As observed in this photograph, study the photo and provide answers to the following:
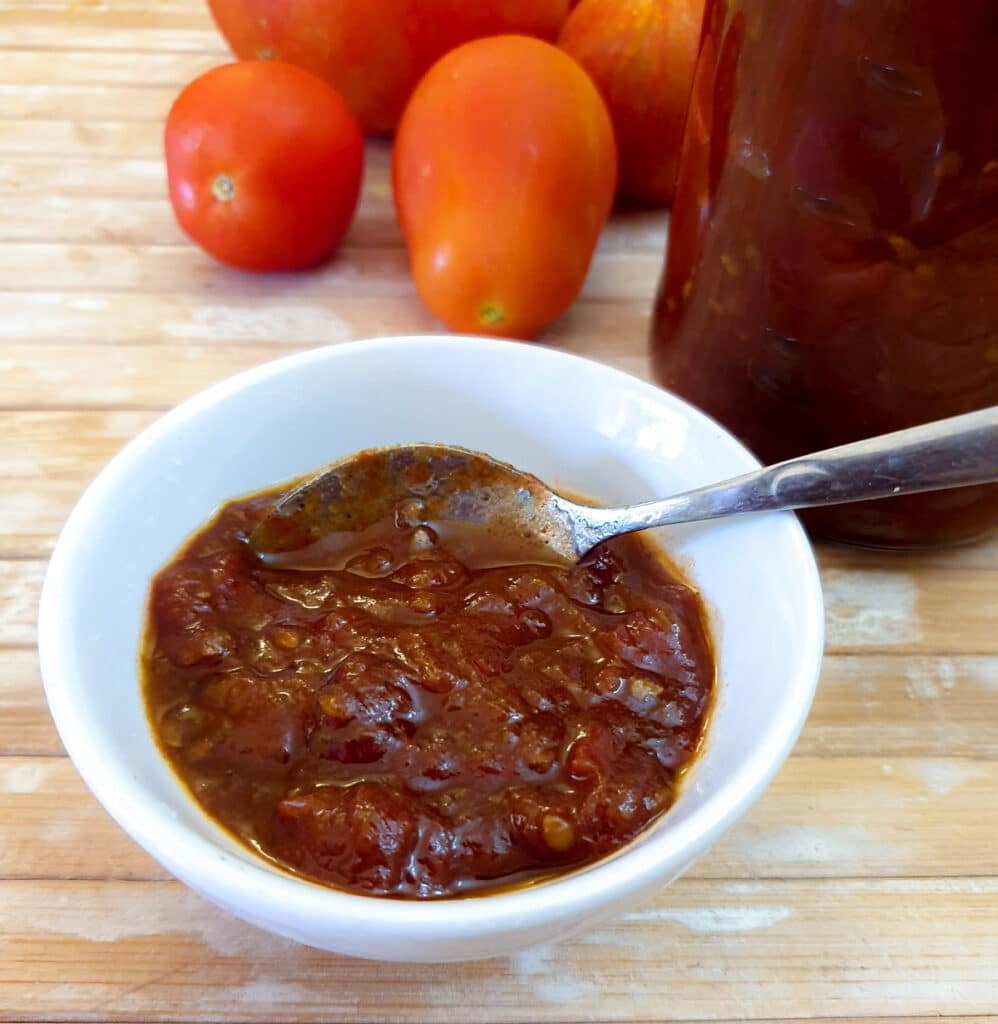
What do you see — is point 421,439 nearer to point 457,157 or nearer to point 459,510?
point 459,510

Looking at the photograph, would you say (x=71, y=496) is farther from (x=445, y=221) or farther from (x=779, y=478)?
(x=779, y=478)

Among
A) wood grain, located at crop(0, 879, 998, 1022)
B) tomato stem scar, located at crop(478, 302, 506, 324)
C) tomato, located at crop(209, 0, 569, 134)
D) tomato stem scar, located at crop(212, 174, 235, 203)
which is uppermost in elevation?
tomato, located at crop(209, 0, 569, 134)

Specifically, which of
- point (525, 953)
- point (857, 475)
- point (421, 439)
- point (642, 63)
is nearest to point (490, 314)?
point (421, 439)

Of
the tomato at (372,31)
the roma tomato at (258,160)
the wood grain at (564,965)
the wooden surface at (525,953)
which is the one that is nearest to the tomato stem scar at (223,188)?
the roma tomato at (258,160)

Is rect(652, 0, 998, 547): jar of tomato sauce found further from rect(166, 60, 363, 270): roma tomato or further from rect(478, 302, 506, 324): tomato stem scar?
rect(166, 60, 363, 270): roma tomato

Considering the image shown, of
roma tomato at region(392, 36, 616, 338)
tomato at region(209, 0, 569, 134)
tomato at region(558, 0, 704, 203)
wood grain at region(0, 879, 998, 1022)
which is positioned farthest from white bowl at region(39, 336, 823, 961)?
tomato at region(209, 0, 569, 134)

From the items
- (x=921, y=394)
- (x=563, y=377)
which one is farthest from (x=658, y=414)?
(x=921, y=394)

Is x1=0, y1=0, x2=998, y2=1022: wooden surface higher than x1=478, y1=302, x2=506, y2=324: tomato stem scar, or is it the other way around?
x1=478, y1=302, x2=506, y2=324: tomato stem scar

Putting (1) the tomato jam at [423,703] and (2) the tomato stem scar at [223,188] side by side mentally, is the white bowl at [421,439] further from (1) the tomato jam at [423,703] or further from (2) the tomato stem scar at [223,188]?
(2) the tomato stem scar at [223,188]
